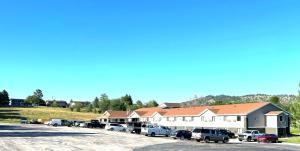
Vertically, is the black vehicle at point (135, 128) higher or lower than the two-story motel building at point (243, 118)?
lower

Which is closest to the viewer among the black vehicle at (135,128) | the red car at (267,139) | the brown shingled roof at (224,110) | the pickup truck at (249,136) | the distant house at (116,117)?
the red car at (267,139)

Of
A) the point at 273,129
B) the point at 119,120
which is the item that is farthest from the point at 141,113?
the point at 273,129

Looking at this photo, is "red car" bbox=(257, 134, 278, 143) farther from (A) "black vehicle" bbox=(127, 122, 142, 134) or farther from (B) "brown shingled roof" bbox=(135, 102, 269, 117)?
(A) "black vehicle" bbox=(127, 122, 142, 134)

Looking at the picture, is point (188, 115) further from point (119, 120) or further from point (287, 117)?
point (119, 120)

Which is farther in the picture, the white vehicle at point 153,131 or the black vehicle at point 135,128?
the black vehicle at point 135,128

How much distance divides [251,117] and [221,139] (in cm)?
2915

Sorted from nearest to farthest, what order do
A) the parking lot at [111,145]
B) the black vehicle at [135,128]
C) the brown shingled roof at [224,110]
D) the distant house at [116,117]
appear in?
1. the parking lot at [111,145]
2. the black vehicle at [135,128]
3. the brown shingled roof at [224,110]
4. the distant house at [116,117]

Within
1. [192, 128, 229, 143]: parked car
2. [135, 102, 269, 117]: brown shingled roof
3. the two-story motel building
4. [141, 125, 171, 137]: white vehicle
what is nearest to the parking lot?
[192, 128, 229, 143]: parked car

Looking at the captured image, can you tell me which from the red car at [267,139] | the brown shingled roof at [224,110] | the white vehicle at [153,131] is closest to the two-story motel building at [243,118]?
the brown shingled roof at [224,110]

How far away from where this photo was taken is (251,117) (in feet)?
277

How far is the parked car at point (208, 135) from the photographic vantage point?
5597 cm

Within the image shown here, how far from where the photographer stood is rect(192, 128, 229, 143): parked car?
184ft

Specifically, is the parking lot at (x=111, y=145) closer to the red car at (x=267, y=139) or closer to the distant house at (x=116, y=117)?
the red car at (x=267, y=139)

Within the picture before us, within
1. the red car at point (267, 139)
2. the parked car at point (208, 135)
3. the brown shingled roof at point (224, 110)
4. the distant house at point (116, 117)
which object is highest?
the brown shingled roof at point (224, 110)
